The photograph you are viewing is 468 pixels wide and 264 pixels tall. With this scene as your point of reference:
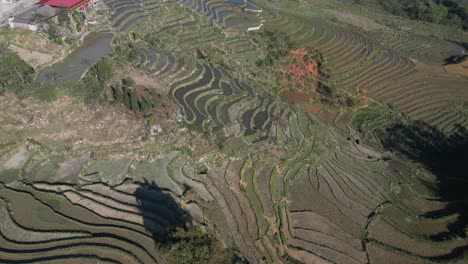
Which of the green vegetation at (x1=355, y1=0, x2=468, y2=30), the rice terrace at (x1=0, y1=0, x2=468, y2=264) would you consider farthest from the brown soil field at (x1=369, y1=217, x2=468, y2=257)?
the green vegetation at (x1=355, y1=0, x2=468, y2=30)

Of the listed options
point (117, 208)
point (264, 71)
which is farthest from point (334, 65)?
point (117, 208)

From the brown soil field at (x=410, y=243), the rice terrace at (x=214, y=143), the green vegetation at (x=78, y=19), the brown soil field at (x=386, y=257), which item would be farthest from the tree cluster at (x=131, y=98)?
the brown soil field at (x=386, y=257)

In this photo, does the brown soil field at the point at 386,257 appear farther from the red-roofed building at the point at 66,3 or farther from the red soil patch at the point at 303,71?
the red-roofed building at the point at 66,3

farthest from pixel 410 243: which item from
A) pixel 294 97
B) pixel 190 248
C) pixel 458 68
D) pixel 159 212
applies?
pixel 458 68

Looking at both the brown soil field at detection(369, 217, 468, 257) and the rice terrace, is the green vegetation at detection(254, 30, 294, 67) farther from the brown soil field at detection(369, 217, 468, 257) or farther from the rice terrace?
the brown soil field at detection(369, 217, 468, 257)

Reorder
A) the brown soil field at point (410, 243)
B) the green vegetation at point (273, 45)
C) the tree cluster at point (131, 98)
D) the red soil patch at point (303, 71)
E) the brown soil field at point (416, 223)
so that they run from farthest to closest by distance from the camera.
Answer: the green vegetation at point (273, 45)
the red soil patch at point (303, 71)
the tree cluster at point (131, 98)
the brown soil field at point (416, 223)
the brown soil field at point (410, 243)

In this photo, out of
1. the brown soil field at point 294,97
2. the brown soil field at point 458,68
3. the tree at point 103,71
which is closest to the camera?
the tree at point 103,71
